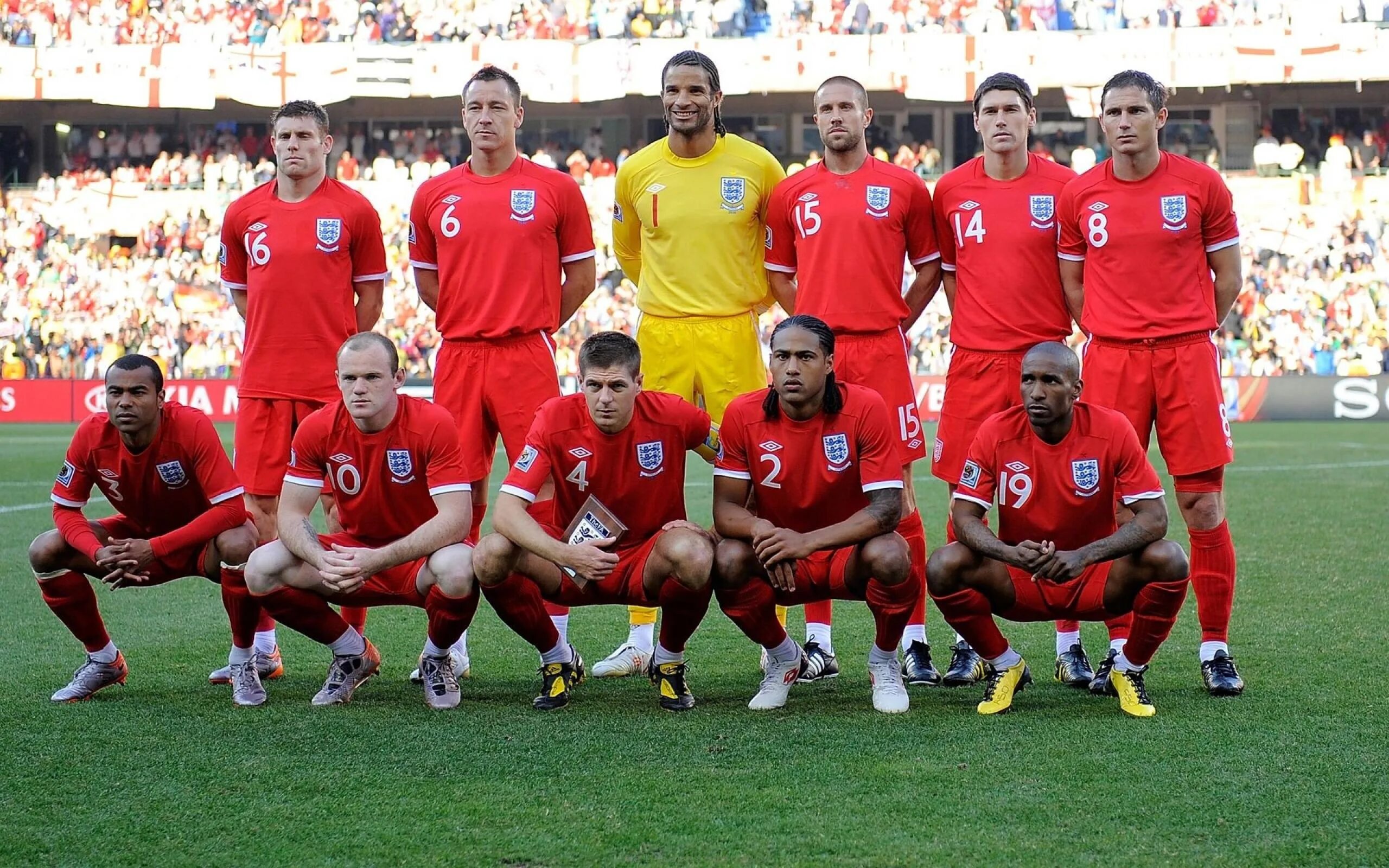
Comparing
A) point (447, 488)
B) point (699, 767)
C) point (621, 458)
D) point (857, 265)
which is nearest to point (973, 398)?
point (857, 265)

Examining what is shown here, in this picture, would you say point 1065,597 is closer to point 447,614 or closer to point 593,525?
point 593,525

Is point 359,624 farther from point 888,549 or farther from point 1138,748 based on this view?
point 1138,748

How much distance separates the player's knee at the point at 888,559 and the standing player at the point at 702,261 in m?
0.99

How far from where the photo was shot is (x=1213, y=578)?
17.9ft

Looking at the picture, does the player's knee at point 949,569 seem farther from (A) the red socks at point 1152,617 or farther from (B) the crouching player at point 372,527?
(B) the crouching player at point 372,527

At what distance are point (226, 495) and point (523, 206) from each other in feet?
5.16

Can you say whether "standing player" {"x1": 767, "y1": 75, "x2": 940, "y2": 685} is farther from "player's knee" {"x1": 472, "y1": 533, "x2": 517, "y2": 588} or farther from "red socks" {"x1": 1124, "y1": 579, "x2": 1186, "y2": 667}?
"player's knee" {"x1": 472, "y1": 533, "x2": 517, "y2": 588}

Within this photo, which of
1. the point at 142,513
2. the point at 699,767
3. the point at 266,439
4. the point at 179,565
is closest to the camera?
the point at 699,767

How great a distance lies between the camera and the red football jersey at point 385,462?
5.21 metres

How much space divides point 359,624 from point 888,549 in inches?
89.0

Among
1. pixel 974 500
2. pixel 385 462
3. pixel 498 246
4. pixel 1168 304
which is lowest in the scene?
pixel 974 500

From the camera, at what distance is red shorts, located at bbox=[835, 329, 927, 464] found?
579 cm

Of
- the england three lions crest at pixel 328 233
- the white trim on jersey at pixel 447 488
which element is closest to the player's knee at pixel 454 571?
the white trim on jersey at pixel 447 488

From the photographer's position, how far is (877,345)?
5.81 metres
